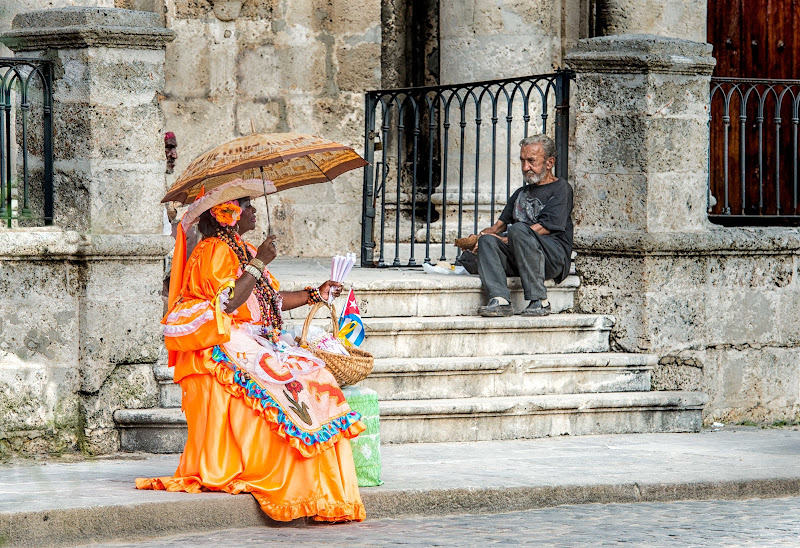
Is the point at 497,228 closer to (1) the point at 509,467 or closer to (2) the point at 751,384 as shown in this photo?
(2) the point at 751,384

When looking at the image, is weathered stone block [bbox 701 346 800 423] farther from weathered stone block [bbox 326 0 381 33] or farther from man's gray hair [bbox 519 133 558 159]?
weathered stone block [bbox 326 0 381 33]

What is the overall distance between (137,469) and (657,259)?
3.56 meters

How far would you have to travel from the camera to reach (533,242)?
319 inches

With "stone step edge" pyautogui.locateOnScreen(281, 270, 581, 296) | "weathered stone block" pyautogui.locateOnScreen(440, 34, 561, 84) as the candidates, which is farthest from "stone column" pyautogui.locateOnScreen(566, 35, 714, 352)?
"weathered stone block" pyautogui.locateOnScreen(440, 34, 561, 84)

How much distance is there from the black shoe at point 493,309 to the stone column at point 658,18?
378 cm

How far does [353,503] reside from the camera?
→ 5672 mm

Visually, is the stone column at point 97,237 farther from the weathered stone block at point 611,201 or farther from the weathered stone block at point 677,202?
the weathered stone block at point 677,202

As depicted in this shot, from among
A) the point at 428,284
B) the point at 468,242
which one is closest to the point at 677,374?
the point at 468,242

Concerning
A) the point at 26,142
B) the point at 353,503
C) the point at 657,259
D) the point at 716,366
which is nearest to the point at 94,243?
the point at 26,142

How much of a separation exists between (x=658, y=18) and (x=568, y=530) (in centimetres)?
637

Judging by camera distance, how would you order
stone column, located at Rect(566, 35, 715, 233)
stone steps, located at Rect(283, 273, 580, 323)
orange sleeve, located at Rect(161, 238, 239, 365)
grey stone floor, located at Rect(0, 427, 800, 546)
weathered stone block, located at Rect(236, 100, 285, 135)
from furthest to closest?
weathered stone block, located at Rect(236, 100, 285, 135) → stone column, located at Rect(566, 35, 715, 233) → stone steps, located at Rect(283, 273, 580, 323) → orange sleeve, located at Rect(161, 238, 239, 365) → grey stone floor, located at Rect(0, 427, 800, 546)

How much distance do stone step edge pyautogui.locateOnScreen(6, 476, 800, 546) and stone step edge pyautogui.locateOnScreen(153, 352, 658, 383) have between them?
5.23 ft

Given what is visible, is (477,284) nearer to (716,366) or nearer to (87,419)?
(716,366)

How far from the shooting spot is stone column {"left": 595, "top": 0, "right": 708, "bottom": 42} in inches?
431
